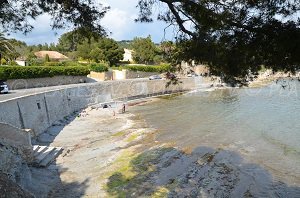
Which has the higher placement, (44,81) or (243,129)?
(44,81)

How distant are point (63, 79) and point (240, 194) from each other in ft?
124

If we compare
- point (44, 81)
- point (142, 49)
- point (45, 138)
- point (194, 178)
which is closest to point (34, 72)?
point (44, 81)

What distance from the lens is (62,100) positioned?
34.7m

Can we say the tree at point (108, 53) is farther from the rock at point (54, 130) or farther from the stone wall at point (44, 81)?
the rock at point (54, 130)

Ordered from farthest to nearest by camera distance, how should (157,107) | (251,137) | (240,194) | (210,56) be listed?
(157,107), (251,137), (240,194), (210,56)

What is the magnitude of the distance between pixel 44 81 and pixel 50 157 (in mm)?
27002

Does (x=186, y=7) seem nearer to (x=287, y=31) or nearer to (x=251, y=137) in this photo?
(x=287, y=31)

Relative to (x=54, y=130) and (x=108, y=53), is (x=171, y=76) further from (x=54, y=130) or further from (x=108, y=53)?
(x=108, y=53)

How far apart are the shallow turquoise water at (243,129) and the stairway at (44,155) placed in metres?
7.35

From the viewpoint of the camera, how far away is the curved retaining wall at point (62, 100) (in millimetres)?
22191

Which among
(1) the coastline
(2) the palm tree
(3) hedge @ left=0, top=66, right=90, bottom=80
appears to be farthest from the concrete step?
(2) the palm tree

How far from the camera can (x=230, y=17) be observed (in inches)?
303

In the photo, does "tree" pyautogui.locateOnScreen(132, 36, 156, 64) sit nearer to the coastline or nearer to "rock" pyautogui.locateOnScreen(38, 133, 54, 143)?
the coastline

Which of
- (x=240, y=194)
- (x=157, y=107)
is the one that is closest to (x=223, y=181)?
(x=240, y=194)
